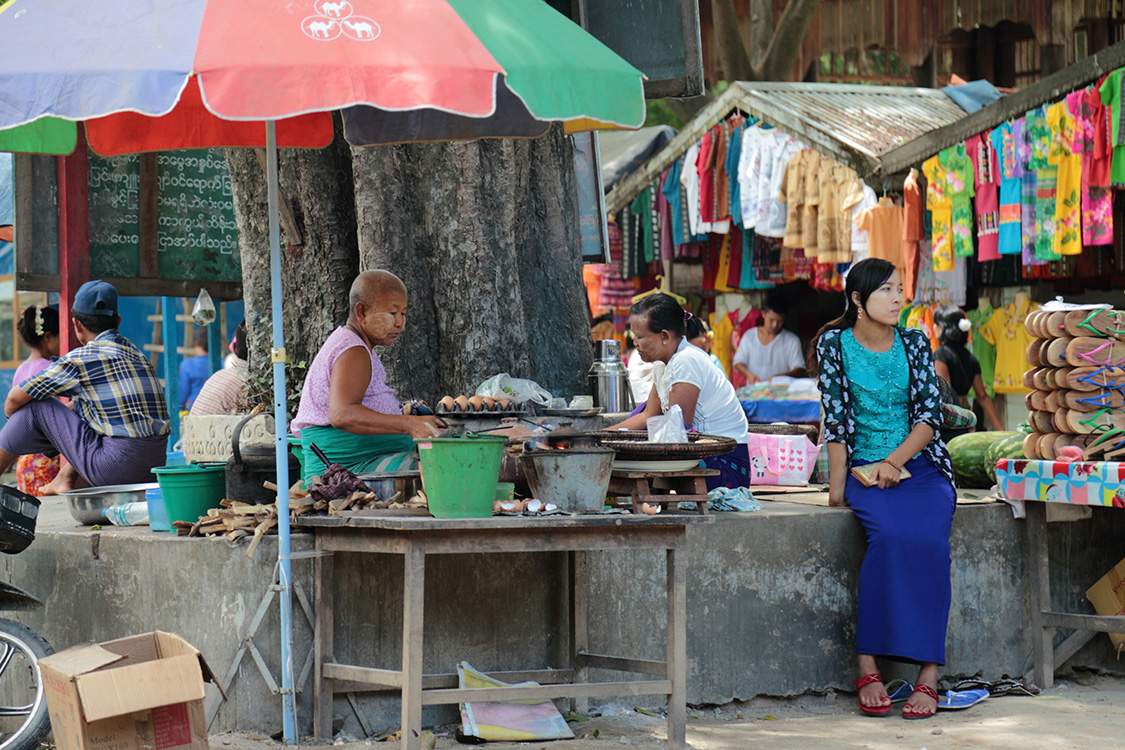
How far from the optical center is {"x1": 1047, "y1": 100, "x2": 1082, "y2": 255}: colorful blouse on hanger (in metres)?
7.91

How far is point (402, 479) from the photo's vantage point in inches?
182

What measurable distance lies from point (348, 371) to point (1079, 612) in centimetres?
359

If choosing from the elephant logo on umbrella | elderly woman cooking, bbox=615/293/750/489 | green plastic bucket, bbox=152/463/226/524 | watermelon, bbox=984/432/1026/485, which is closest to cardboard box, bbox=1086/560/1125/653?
watermelon, bbox=984/432/1026/485

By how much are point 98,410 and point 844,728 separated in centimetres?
381

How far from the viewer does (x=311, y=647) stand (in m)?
4.55

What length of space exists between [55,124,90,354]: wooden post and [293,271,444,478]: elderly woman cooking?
299 cm

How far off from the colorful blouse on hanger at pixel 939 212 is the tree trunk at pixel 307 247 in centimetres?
478

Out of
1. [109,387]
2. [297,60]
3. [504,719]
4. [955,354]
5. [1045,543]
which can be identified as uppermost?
[297,60]

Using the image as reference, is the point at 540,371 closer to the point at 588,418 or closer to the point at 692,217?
the point at 588,418

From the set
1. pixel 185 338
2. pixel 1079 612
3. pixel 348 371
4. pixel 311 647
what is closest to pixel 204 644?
pixel 311 647

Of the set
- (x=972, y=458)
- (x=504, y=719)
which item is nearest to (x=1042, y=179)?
(x=972, y=458)

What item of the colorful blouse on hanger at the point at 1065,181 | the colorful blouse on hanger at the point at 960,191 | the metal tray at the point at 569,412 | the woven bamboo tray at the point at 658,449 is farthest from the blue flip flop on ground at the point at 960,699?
the colorful blouse on hanger at the point at 960,191

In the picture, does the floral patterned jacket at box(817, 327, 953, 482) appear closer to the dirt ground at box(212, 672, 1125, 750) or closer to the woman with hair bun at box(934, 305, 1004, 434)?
the dirt ground at box(212, 672, 1125, 750)

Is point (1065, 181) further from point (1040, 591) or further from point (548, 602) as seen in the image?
point (548, 602)
